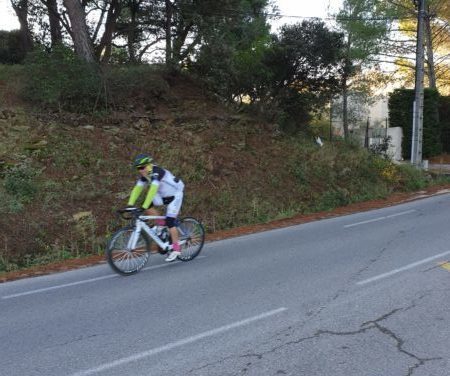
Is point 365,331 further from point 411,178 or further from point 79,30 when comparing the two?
point 411,178

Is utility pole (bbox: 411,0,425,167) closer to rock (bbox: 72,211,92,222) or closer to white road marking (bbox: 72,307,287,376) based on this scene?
rock (bbox: 72,211,92,222)

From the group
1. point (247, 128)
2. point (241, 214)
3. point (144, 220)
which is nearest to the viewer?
point (144, 220)

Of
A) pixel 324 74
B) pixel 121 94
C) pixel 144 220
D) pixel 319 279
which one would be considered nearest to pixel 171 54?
pixel 121 94

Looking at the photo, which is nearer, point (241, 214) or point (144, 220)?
point (144, 220)

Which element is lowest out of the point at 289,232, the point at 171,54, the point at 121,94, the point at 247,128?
the point at 289,232

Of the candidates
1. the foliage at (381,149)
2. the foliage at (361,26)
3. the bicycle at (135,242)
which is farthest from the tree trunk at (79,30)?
the foliage at (381,149)

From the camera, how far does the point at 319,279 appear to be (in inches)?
288

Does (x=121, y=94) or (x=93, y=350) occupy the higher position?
(x=121, y=94)

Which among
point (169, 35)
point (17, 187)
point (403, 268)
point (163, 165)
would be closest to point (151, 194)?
point (403, 268)

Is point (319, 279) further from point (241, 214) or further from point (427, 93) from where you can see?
point (427, 93)

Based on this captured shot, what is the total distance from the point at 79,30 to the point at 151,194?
41.1 feet

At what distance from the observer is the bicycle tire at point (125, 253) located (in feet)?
25.7

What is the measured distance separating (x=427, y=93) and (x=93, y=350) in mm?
30714

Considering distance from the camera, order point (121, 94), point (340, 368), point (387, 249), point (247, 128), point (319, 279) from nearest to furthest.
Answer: point (340, 368) → point (319, 279) → point (387, 249) → point (121, 94) → point (247, 128)
